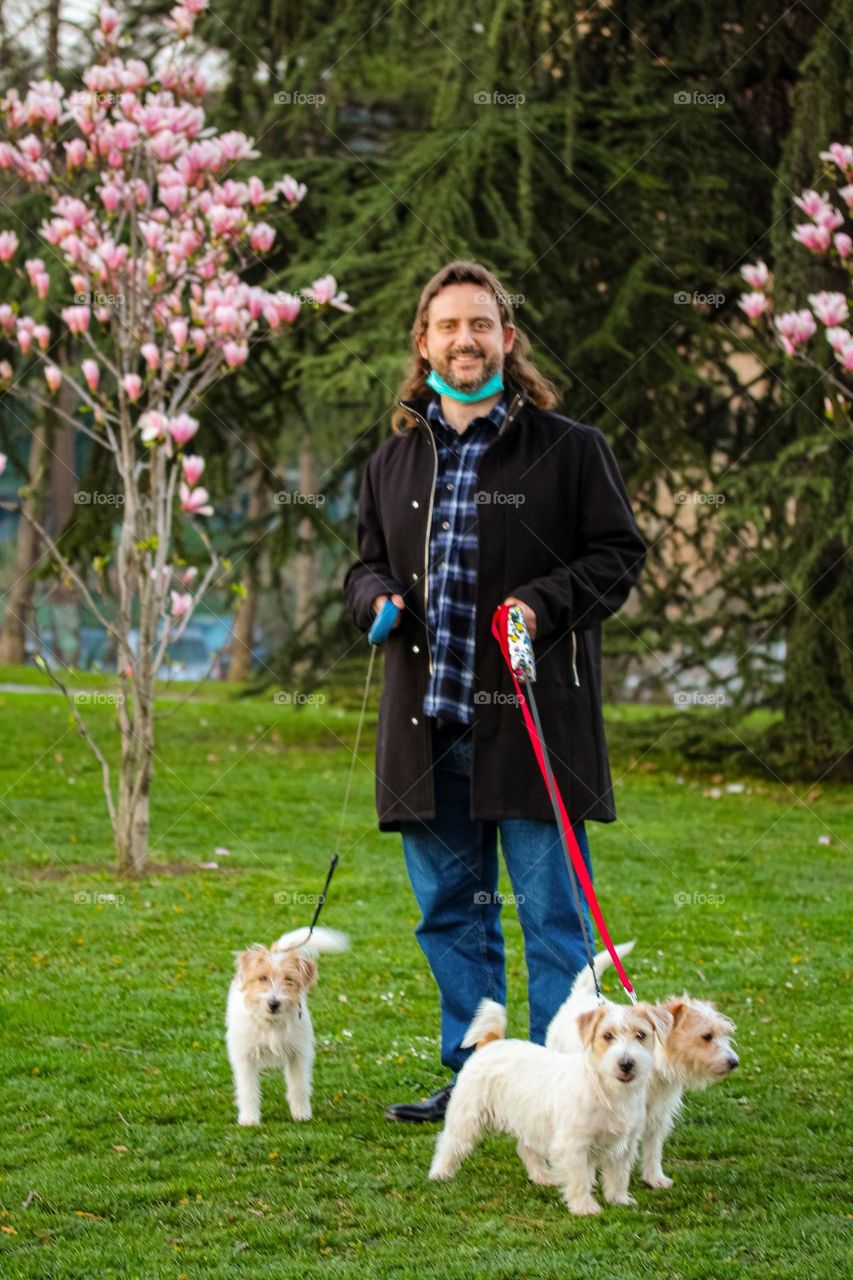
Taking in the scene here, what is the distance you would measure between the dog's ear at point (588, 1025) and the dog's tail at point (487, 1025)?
365 mm

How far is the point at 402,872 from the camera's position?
8.52 m

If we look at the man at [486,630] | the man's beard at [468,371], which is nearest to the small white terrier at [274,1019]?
the man at [486,630]

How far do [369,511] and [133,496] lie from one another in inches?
148

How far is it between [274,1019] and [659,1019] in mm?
1152

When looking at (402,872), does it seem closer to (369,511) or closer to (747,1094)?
(747,1094)

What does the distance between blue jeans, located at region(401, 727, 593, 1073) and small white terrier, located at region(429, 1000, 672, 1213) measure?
246 millimetres

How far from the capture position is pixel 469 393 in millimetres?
3982

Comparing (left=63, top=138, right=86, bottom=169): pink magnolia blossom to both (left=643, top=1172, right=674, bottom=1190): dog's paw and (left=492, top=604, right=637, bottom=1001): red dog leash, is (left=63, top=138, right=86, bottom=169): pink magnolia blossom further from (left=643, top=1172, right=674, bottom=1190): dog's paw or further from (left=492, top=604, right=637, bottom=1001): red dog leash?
(left=643, top=1172, right=674, bottom=1190): dog's paw

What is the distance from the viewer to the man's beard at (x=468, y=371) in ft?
12.9

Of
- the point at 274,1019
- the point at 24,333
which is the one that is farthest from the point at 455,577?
the point at 24,333

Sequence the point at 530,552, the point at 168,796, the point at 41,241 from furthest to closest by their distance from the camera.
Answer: the point at 41,241
the point at 168,796
the point at 530,552

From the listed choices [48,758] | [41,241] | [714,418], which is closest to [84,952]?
[48,758]

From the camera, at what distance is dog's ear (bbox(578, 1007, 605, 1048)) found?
3.42 metres

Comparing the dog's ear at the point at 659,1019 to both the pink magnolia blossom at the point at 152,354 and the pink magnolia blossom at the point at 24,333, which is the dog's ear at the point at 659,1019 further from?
the pink magnolia blossom at the point at 24,333
